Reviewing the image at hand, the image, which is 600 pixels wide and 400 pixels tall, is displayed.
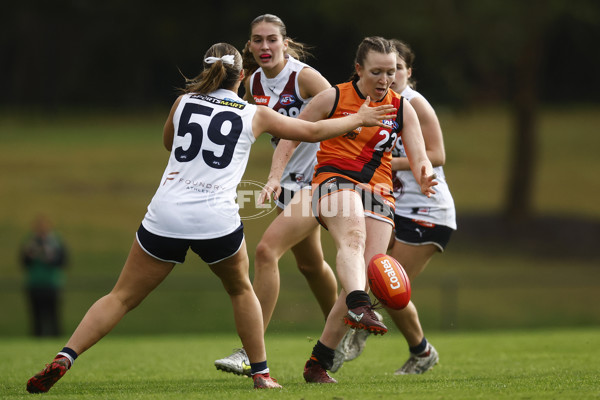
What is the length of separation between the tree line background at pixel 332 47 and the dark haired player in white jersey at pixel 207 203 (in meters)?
14.7

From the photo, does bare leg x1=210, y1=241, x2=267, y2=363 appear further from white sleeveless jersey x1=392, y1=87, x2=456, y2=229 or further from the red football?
white sleeveless jersey x1=392, y1=87, x2=456, y2=229

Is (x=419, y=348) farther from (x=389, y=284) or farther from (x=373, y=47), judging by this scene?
(x=373, y=47)

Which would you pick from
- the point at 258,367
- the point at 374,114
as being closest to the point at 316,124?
the point at 374,114

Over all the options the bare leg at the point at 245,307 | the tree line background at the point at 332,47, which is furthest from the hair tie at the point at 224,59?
the tree line background at the point at 332,47

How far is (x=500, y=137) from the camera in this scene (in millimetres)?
32844

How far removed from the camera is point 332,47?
34156 millimetres

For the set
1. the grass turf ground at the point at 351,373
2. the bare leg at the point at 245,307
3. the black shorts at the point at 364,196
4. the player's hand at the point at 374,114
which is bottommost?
the grass turf ground at the point at 351,373

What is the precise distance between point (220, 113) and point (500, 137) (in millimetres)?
28766

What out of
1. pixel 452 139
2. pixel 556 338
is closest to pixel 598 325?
pixel 556 338

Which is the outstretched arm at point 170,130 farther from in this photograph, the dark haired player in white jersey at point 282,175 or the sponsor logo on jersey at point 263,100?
the sponsor logo on jersey at point 263,100

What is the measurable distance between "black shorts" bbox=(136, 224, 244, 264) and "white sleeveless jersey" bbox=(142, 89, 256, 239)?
1.3 inches

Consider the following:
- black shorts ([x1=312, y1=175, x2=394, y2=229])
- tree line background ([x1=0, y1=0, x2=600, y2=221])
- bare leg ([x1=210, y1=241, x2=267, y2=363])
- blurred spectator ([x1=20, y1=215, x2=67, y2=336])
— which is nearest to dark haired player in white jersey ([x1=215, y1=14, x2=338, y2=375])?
black shorts ([x1=312, y1=175, x2=394, y2=229])

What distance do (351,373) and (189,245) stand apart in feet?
6.99

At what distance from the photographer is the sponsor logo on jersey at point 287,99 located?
6.57 m
